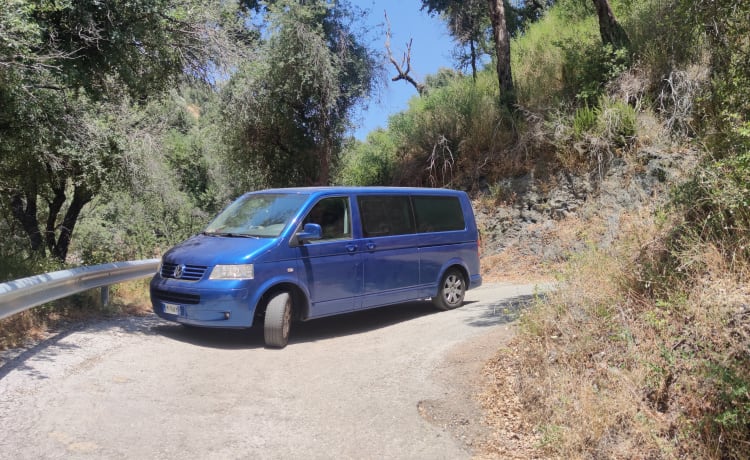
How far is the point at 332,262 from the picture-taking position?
825 cm

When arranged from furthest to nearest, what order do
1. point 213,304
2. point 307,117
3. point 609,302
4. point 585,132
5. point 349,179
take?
point 349,179 < point 307,117 < point 585,132 < point 213,304 < point 609,302

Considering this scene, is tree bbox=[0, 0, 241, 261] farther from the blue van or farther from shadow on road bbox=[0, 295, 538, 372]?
shadow on road bbox=[0, 295, 538, 372]

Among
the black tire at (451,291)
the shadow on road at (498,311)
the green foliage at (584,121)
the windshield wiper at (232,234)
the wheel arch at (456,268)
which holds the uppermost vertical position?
the green foliage at (584,121)

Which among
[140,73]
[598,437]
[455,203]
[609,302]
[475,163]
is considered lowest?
[598,437]

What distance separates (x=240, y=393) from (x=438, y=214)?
17.3 feet

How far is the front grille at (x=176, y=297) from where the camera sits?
7.45 m

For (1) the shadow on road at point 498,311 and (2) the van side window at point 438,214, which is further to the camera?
(2) the van side window at point 438,214

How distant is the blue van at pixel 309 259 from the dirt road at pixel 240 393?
493 mm

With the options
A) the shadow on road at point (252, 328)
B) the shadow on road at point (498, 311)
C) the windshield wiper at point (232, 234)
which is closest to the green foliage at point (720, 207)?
the shadow on road at point (252, 328)

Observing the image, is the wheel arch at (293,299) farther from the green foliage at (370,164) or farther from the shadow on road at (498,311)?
the green foliage at (370,164)

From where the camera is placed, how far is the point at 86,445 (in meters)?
4.38

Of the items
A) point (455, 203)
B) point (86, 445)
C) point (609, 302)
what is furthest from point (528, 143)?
point (86, 445)

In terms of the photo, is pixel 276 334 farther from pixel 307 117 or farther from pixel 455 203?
pixel 307 117

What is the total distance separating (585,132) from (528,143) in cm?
181
